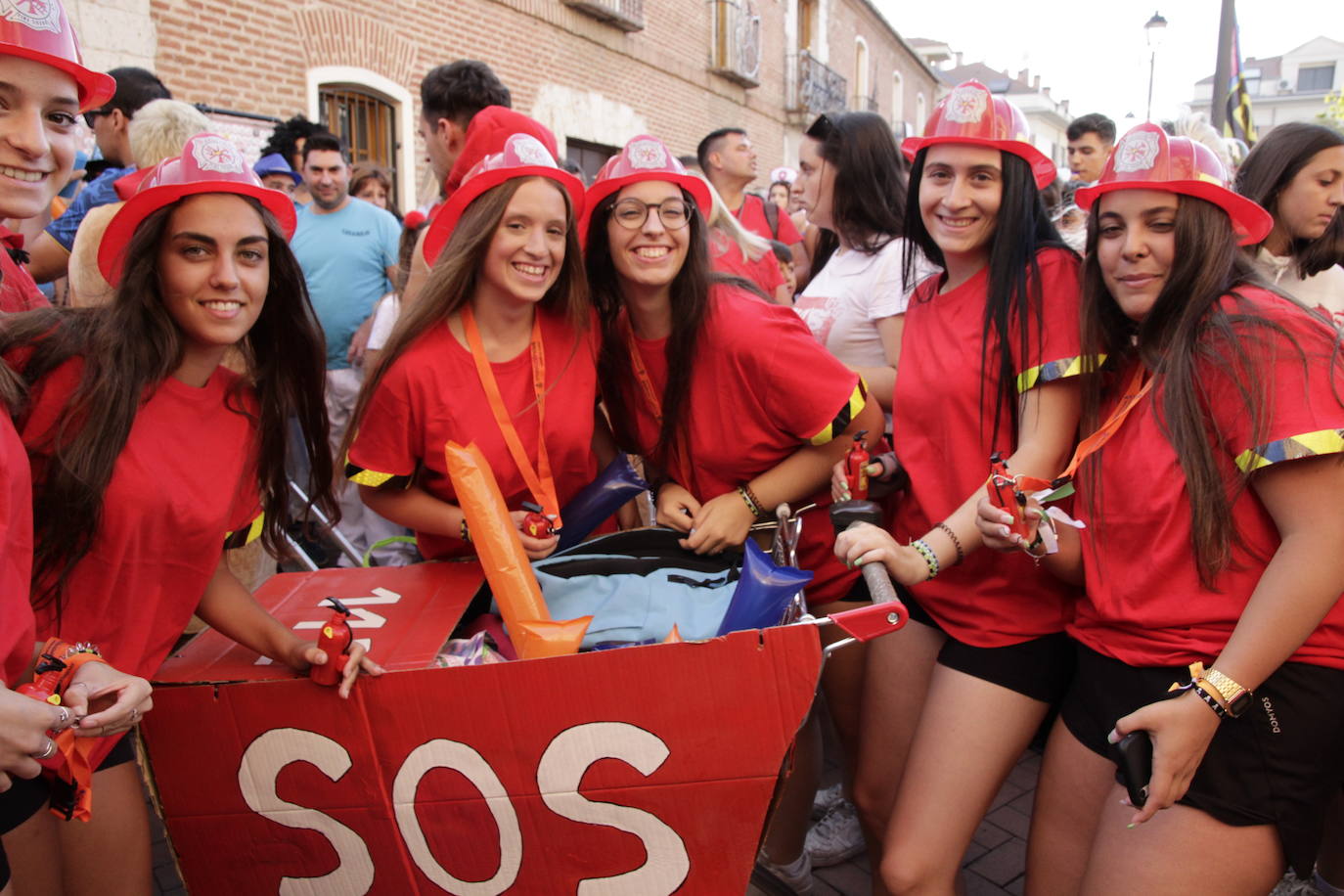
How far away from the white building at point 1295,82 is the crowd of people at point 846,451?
76609 millimetres

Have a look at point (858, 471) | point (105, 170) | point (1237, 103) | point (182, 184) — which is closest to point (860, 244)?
point (858, 471)

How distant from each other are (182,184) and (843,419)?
5.56 ft

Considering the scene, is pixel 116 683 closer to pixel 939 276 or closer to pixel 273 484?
pixel 273 484

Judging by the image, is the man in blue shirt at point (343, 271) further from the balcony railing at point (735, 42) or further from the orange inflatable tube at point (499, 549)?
the balcony railing at point (735, 42)

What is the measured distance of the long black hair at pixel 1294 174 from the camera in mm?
3363

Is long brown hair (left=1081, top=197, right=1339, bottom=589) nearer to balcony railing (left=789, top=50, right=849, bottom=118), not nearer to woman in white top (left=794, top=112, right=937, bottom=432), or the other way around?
woman in white top (left=794, top=112, right=937, bottom=432)

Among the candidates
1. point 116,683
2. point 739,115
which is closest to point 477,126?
point 116,683

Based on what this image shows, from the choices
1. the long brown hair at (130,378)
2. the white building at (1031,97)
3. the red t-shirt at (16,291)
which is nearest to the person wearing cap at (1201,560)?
the long brown hair at (130,378)

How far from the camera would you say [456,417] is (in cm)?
246

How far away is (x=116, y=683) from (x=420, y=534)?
1180 mm

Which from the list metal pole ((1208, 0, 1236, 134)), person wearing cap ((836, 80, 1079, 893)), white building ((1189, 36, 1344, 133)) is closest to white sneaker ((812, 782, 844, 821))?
person wearing cap ((836, 80, 1079, 893))

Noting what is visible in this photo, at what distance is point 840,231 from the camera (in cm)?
349

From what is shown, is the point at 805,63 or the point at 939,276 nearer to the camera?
the point at 939,276

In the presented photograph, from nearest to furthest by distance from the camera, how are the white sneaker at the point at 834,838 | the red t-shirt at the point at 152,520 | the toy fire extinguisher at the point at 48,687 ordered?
the toy fire extinguisher at the point at 48,687, the red t-shirt at the point at 152,520, the white sneaker at the point at 834,838
